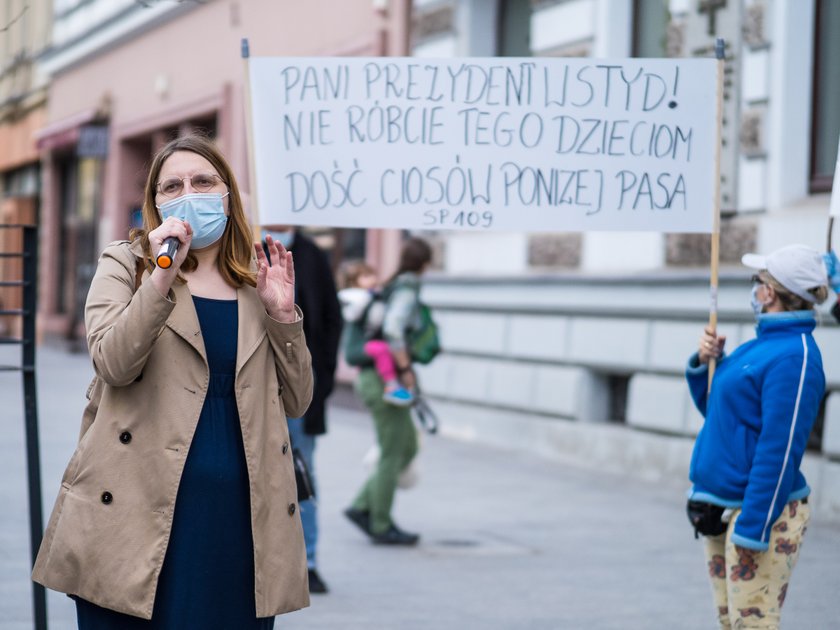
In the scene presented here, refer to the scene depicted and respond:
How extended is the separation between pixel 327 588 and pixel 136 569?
3332mm

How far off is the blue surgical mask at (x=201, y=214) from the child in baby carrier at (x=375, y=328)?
415 cm

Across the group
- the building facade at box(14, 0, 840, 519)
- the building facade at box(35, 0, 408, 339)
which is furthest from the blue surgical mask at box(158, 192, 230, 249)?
the building facade at box(35, 0, 408, 339)

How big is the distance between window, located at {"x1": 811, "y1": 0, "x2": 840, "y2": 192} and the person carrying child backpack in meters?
2.96

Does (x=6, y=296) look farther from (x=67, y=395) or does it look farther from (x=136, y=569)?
(x=136, y=569)

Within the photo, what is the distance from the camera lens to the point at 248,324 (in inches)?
135

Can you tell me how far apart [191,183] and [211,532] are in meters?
0.88

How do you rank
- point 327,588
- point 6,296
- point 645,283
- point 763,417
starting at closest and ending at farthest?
point 763,417 < point 327,588 < point 645,283 < point 6,296

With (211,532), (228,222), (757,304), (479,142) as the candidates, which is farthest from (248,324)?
(757,304)

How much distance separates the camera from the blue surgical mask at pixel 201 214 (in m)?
3.41

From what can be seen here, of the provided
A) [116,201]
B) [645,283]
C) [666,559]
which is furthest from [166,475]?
[116,201]

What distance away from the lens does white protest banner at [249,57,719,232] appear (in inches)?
187

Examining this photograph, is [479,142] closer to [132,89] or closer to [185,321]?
[185,321]

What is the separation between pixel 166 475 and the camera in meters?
3.28

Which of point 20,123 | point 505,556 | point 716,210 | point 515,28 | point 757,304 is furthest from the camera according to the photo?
point 20,123
